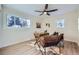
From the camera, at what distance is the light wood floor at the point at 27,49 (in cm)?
204

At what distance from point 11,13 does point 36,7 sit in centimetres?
45

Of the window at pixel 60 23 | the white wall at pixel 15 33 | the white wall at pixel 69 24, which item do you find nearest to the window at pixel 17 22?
the white wall at pixel 15 33

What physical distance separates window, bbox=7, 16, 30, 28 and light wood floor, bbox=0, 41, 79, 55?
32cm

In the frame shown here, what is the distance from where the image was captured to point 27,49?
6.81ft

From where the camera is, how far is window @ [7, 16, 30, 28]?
2064 mm

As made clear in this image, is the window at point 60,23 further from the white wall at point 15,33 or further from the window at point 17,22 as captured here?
the window at point 17,22

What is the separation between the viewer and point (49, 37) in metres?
2.07

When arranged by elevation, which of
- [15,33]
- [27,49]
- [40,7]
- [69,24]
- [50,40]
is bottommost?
[27,49]

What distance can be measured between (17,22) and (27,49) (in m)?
0.51

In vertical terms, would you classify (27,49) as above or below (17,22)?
below

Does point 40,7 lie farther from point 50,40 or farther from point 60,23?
point 50,40

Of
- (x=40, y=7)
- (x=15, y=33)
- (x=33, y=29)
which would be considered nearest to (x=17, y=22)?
(x=15, y=33)
